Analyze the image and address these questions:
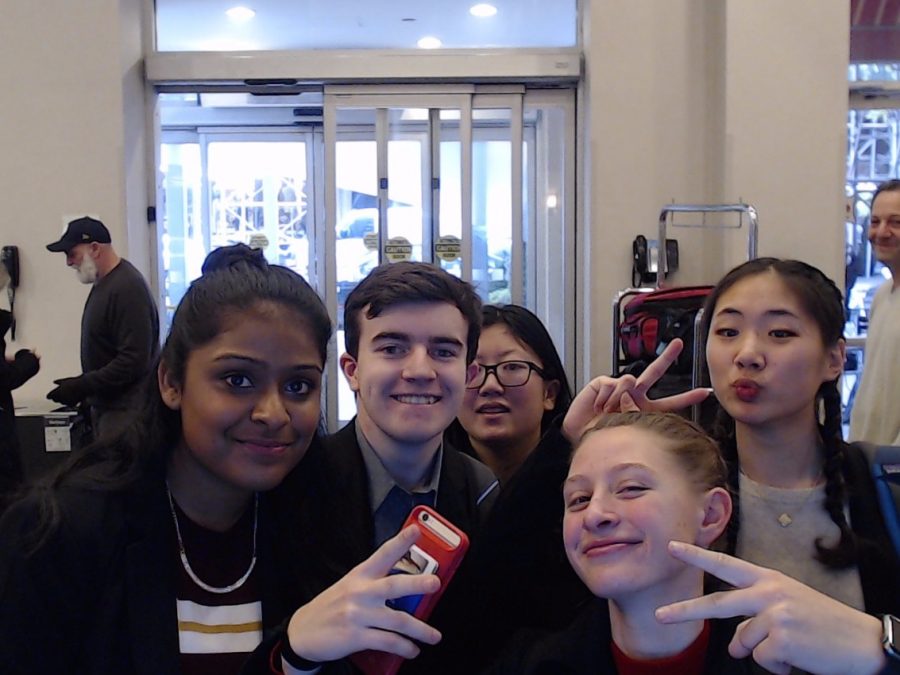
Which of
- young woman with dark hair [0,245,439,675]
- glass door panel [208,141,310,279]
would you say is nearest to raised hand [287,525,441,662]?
young woman with dark hair [0,245,439,675]

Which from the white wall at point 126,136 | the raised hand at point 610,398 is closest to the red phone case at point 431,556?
the raised hand at point 610,398

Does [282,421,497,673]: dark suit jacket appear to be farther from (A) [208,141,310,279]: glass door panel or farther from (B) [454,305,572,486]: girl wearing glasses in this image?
(A) [208,141,310,279]: glass door panel

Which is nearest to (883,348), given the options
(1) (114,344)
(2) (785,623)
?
(2) (785,623)

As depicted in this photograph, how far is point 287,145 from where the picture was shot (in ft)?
24.4

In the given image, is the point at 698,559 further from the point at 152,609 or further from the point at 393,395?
the point at 152,609

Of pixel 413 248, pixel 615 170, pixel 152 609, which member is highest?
pixel 615 170

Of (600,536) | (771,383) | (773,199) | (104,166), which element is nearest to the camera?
(600,536)

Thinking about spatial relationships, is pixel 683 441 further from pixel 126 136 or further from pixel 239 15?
pixel 239 15

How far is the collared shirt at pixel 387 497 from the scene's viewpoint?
1.54m

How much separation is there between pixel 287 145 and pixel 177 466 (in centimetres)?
636

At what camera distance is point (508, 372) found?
85.0 inches

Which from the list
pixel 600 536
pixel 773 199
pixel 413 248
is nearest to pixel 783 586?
pixel 600 536

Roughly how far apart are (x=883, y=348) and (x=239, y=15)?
4.28 m

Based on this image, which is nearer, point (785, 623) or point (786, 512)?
point (785, 623)
